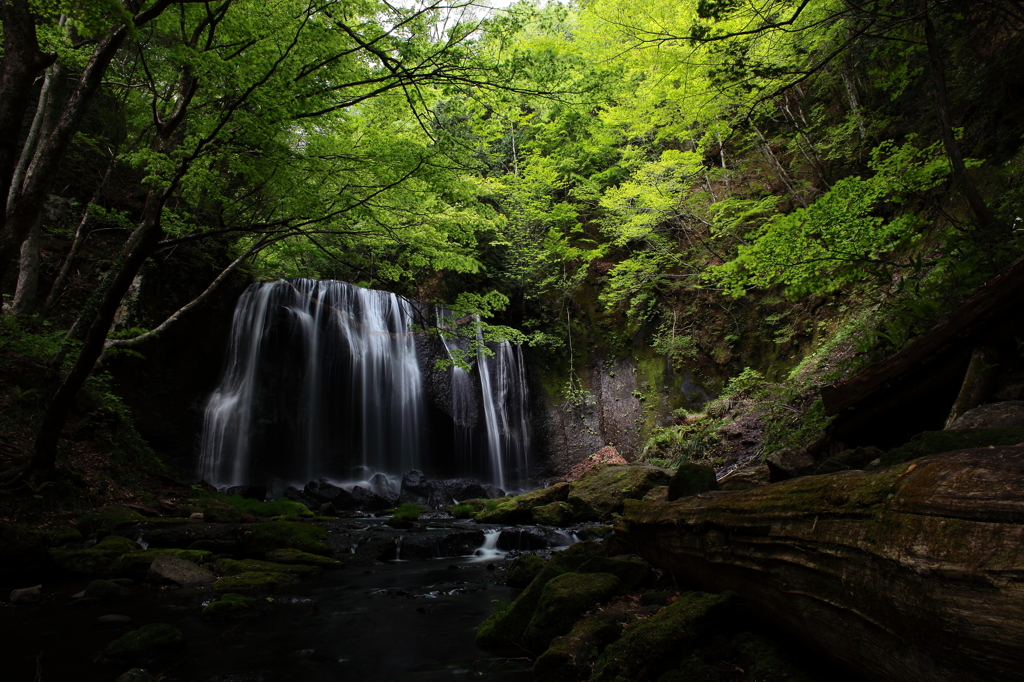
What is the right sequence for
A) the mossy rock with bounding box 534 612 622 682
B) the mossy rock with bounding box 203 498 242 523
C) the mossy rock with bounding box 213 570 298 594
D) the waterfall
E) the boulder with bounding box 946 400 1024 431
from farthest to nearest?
1. the waterfall
2. the mossy rock with bounding box 203 498 242 523
3. the mossy rock with bounding box 213 570 298 594
4. the boulder with bounding box 946 400 1024 431
5. the mossy rock with bounding box 534 612 622 682

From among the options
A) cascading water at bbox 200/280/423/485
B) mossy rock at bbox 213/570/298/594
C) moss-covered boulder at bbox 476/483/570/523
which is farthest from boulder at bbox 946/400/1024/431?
cascading water at bbox 200/280/423/485

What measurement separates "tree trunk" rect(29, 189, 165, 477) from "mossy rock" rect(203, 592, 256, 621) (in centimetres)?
371

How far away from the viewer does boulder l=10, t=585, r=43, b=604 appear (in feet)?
14.6

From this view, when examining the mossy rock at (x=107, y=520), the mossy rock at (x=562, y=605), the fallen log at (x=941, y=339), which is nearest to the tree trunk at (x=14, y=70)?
the mossy rock at (x=107, y=520)

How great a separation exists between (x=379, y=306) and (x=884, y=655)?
15.6 metres

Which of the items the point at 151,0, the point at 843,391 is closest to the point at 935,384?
the point at 843,391

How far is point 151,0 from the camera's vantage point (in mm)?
6484

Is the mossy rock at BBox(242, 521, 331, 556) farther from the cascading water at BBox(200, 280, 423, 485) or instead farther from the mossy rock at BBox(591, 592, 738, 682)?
the cascading water at BBox(200, 280, 423, 485)

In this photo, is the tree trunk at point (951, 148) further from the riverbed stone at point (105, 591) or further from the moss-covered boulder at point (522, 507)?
the riverbed stone at point (105, 591)

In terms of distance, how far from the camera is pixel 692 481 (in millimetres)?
4641

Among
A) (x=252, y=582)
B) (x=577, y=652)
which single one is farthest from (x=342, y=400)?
(x=577, y=652)

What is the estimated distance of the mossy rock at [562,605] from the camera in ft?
11.5

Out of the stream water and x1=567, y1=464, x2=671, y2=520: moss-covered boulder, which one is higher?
x1=567, y1=464, x2=671, y2=520: moss-covered boulder

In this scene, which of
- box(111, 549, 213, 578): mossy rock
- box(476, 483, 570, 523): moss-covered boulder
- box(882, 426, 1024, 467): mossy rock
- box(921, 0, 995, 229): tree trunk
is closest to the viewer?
box(882, 426, 1024, 467): mossy rock
